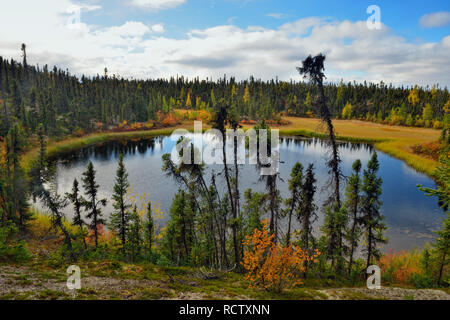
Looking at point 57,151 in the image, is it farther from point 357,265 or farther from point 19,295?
point 357,265

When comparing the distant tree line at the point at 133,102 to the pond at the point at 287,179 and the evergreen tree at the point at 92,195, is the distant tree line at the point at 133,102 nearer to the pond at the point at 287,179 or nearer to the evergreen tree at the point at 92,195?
the pond at the point at 287,179

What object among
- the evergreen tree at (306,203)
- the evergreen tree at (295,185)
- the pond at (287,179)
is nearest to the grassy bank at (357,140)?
the pond at (287,179)

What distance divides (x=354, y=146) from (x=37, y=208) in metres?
87.1

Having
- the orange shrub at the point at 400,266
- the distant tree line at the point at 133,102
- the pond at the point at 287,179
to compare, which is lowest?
the orange shrub at the point at 400,266

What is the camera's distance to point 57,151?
75.5m

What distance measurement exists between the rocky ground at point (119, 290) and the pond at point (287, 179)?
30.4 feet

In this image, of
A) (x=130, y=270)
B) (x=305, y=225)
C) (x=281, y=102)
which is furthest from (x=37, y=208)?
(x=281, y=102)

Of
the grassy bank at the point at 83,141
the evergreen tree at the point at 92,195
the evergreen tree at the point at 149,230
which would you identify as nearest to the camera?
the evergreen tree at the point at 92,195

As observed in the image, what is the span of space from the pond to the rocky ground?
365 inches

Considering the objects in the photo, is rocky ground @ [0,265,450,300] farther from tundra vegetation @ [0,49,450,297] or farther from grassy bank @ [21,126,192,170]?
grassy bank @ [21,126,192,170]

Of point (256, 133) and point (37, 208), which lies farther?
point (37, 208)

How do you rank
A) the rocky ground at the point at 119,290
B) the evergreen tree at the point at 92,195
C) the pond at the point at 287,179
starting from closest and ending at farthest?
the rocky ground at the point at 119,290 < the evergreen tree at the point at 92,195 < the pond at the point at 287,179

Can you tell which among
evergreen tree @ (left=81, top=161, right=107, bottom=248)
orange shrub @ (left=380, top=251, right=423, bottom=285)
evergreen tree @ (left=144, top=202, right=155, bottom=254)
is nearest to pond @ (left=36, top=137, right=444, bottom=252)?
orange shrub @ (left=380, top=251, right=423, bottom=285)

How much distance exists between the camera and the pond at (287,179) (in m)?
33.1
